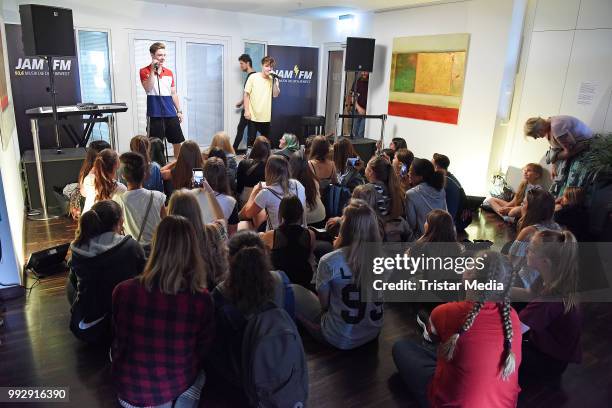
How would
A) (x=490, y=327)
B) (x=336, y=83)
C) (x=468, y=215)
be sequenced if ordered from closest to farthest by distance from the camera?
(x=490, y=327)
(x=468, y=215)
(x=336, y=83)

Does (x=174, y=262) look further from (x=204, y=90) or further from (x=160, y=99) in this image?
(x=204, y=90)

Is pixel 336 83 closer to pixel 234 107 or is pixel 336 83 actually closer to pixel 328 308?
pixel 234 107

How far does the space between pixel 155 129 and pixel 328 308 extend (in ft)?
15.5

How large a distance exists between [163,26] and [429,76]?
15.4ft

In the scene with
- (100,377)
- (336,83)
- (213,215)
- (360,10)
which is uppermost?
(360,10)

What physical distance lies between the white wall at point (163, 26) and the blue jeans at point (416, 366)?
6711mm

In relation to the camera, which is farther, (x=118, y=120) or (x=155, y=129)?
(x=118, y=120)

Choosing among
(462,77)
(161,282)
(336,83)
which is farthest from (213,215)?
(336,83)

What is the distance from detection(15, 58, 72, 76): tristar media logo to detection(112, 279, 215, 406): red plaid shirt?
6.17 m

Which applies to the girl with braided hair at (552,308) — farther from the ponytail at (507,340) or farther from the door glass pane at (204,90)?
the door glass pane at (204,90)

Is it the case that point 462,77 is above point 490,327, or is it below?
above

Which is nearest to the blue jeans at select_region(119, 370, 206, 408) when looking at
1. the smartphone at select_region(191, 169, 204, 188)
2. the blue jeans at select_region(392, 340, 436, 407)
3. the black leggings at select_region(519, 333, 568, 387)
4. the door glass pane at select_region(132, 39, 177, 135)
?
the blue jeans at select_region(392, 340, 436, 407)

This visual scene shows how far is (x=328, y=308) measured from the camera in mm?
2738

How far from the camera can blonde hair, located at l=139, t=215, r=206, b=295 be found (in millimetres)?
1834
